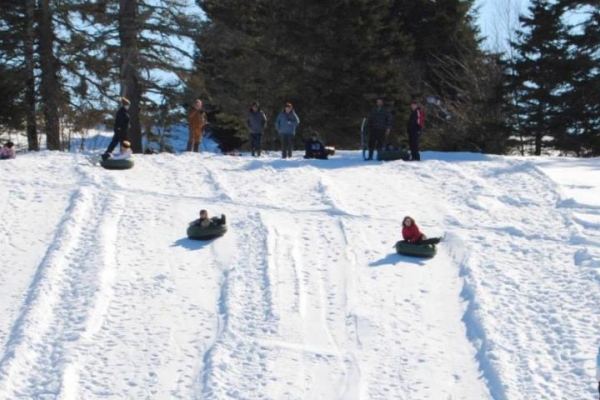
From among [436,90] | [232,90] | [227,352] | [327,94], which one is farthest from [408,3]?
[227,352]

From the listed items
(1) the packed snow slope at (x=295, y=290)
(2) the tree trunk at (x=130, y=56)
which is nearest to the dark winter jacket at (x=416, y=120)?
(1) the packed snow slope at (x=295, y=290)

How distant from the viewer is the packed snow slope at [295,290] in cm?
903

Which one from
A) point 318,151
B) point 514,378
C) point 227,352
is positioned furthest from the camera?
point 318,151

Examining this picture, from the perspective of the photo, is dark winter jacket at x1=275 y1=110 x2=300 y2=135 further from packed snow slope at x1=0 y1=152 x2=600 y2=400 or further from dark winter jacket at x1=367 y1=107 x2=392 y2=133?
packed snow slope at x1=0 y1=152 x2=600 y2=400

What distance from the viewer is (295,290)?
11.3 meters

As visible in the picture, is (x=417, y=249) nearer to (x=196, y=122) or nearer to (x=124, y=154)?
(x=124, y=154)

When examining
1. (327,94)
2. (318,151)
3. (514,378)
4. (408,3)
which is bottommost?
(514,378)

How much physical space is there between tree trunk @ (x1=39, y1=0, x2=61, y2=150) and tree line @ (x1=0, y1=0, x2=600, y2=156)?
0.14 feet

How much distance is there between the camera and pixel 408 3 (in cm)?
3428

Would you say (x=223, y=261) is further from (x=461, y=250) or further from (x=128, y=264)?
(x=461, y=250)

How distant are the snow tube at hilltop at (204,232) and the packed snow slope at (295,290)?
0.49ft

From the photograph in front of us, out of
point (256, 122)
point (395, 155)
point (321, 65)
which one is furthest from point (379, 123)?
point (321, 65)

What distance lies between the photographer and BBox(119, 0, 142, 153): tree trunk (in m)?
25.9

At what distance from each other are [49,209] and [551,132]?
1846 centimetres
